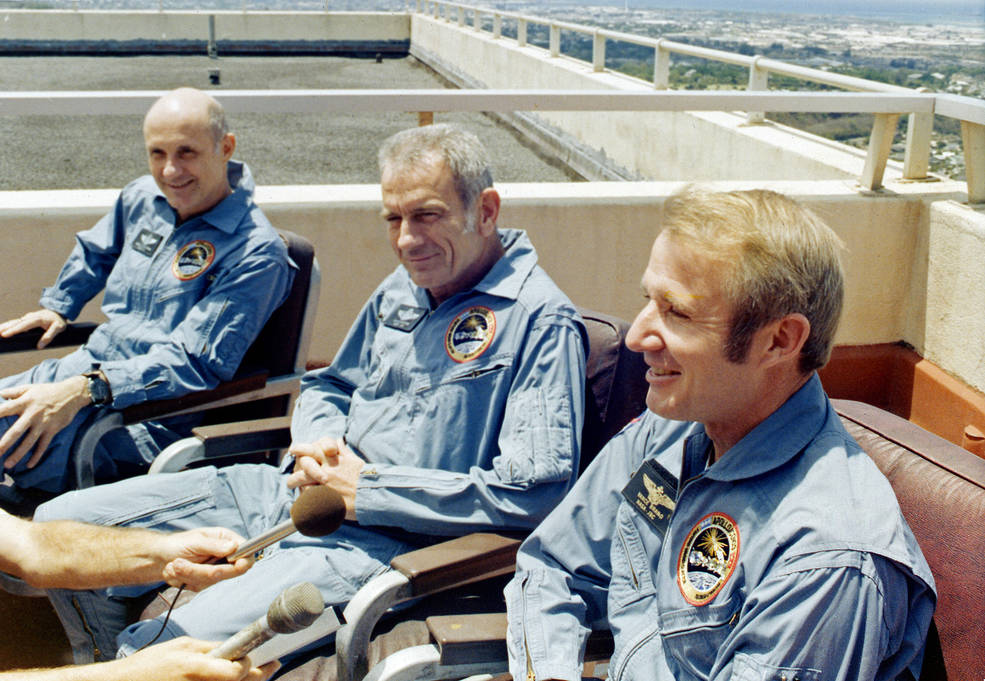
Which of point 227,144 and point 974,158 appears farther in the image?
point 974,158

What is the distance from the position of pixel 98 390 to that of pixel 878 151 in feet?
10.6

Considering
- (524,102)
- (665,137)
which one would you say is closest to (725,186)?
(524,102)

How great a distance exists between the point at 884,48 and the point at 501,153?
7457 millimetres

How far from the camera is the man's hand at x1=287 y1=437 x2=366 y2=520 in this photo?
234 centimetres

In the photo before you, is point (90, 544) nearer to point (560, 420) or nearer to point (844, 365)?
point (560, 420)

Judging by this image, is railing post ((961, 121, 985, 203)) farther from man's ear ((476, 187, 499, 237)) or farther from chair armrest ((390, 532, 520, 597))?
chair armrest ((390, 532, 520, 597))

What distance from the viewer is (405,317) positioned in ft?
8.71

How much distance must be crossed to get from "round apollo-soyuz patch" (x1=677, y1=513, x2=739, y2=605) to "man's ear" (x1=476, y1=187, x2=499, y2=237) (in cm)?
114

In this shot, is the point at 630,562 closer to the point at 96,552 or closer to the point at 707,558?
the point at 707,558

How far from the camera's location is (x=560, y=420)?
2230 mm

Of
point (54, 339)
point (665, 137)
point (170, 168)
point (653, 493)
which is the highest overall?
point (170, 168)

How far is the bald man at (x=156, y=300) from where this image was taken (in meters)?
2.81

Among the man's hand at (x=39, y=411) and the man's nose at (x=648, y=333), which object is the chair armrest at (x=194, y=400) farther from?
the man's nose at (x=648, y=333)

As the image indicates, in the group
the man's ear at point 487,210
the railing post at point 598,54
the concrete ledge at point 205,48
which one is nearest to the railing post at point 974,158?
the man's ear at point 487,210
